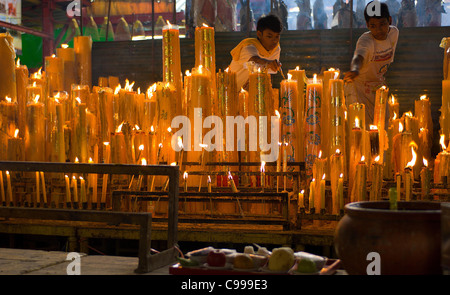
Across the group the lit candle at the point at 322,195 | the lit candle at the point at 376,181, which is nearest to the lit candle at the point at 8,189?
the lit candle at the point at 322,195

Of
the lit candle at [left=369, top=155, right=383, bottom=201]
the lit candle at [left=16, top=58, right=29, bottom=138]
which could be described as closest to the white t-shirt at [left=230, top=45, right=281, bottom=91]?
the lit candle at [left=369, top=155, right=383, bottom=201]

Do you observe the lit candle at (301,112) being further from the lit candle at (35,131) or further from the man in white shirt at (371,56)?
the lit candle at (35,131)

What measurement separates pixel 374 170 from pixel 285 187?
0.60 m

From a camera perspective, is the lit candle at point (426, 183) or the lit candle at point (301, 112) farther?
the lit candle at point (301, 112)

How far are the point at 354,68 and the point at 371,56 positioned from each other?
31 cm

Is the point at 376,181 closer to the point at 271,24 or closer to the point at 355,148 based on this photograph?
the point at 355,148

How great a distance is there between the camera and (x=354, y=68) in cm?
492

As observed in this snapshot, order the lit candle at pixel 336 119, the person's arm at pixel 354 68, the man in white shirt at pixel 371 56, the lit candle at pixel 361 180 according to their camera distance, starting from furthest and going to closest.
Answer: the man in white shirt at pixel 371 56 → the person's arm at pixel 354 68 → the lit candle at pixel 336 119 → the lit candle at pixel 361 180

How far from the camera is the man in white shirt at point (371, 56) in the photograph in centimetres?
506

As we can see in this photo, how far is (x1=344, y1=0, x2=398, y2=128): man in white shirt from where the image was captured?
16.6 ft

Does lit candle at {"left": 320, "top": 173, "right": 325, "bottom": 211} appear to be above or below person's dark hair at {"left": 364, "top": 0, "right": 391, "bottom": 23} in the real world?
below

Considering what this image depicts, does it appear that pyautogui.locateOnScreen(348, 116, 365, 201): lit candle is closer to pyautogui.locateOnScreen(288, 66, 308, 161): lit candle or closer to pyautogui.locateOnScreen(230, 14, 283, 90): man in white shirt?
pyautogui.locateOnScreen(288, 66, 308, 161): lit candle
